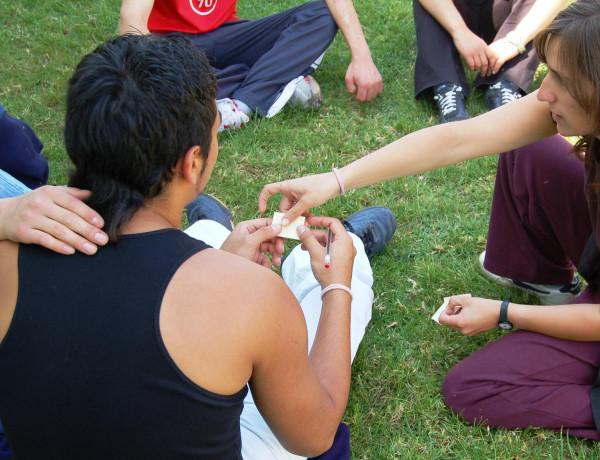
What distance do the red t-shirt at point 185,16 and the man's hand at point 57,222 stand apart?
2893mm

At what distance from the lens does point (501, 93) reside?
4102 millimetres

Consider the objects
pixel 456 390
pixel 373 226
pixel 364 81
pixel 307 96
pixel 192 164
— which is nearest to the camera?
pixel 192 164

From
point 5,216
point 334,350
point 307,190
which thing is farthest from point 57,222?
point 307,190

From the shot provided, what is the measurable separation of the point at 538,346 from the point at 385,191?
4.72 ft

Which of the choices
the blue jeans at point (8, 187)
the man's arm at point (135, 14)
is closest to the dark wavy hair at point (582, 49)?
the blue jeans at point (8, 187)

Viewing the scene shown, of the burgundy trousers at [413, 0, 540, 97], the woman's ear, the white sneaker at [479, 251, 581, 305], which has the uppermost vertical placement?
the woman's ear

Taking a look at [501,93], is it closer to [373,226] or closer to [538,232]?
[373,226]

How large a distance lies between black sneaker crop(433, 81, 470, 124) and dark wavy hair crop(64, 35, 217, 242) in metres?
2.72

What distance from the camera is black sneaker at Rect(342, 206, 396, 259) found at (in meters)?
3.07

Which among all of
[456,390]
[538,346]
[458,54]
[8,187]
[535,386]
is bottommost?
[456,390]

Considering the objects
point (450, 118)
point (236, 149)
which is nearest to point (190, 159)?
point (236, 149)

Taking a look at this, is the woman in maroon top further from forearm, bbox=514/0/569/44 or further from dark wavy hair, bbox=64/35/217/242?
forearm, bbox=514/0/569/44

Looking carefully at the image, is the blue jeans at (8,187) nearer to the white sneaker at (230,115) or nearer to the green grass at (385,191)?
the green grass at (385,191)

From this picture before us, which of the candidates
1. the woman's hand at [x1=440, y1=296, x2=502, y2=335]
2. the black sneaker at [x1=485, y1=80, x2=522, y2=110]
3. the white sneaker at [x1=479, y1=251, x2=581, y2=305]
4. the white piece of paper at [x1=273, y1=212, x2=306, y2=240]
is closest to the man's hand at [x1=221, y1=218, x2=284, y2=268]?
the white piece of paper at [x1=273, y1=212, x2=306, y2=240]
